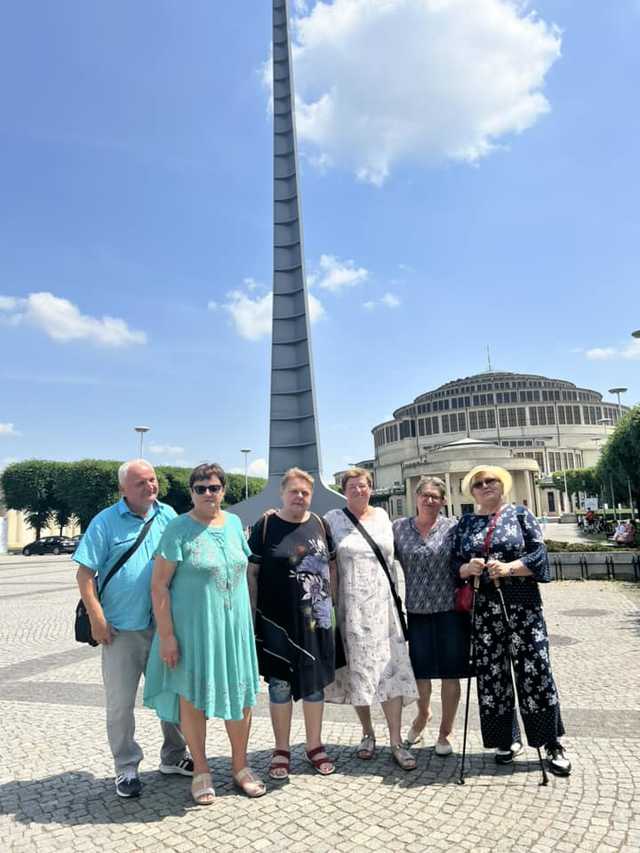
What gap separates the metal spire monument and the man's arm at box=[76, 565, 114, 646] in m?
18.6

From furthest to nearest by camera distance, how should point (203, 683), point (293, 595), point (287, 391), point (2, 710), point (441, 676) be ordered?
point (287, 391) → point (2, 710) → point (441, 676) → point (293, 595) → point (203, 683)

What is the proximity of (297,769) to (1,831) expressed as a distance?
183 cm

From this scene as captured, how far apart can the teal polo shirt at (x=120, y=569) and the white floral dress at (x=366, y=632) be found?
1.34 meters

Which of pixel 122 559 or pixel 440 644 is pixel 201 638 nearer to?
pixel 122 559

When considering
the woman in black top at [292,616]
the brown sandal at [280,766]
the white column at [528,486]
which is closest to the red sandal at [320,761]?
the woman in black top at [292,616]

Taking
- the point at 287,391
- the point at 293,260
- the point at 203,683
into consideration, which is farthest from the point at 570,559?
the point at 293,260

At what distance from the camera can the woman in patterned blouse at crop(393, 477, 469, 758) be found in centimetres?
444

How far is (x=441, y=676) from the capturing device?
4.43 meters

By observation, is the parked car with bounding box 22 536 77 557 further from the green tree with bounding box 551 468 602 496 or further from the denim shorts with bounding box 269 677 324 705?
the green tree with bounding box 551 468 602 496

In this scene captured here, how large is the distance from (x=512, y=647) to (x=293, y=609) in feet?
5.06

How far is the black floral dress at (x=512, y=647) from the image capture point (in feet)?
13.8

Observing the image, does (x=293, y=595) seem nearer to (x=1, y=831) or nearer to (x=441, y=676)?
(x=441, y=676)

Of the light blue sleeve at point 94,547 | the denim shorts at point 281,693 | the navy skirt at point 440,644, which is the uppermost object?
the light blue sleeve at point 94,547

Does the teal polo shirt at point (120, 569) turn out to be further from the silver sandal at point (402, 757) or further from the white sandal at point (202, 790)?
the silver sandal at point (402, 757)
